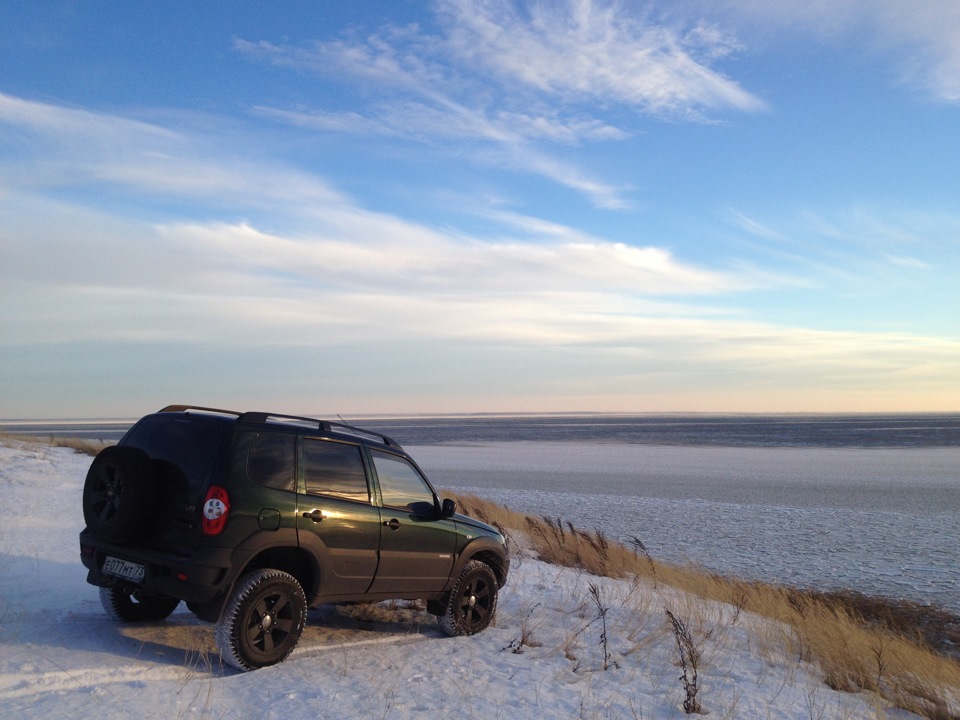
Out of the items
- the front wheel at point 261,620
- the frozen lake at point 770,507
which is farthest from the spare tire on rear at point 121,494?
the frozen lake at point 770,507

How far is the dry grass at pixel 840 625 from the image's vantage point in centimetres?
681

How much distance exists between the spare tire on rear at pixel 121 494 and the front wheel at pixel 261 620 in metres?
0.93

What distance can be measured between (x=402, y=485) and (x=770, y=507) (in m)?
17.8

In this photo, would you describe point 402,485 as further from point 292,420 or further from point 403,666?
point 403,666

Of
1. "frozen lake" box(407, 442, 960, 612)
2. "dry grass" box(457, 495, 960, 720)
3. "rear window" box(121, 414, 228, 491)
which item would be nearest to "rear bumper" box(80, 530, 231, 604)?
"rear window" box(121, 414, 228, 491)

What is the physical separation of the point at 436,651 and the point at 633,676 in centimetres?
172

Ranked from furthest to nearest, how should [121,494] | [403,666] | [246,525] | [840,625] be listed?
[840,625], [403,666], [121,494], [246,525]

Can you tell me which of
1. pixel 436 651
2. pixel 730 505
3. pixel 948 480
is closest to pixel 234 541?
pixel 436 651

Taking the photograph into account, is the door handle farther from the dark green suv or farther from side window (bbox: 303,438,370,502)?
side window (bbox: 303,438,370,502)

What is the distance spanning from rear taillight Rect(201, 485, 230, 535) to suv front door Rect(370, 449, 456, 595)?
149 centimetres

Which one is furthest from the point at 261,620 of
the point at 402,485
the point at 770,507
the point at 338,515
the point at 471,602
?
the point at 770,507

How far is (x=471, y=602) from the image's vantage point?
7.51 metres

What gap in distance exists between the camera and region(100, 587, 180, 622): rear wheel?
6.68 meters

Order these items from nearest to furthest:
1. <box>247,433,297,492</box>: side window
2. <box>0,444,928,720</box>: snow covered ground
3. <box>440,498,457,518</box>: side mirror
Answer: <box>0,444,928,720</box>: snow covered ground → <box>247,433,297,492</box>: side window → <box>440,498,457,518</box>: side mirror
